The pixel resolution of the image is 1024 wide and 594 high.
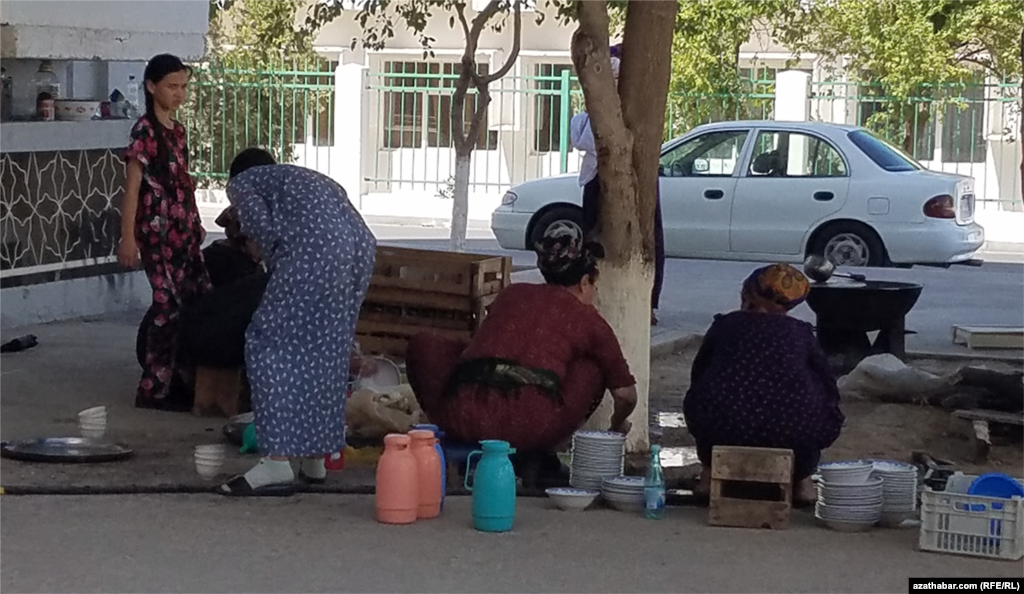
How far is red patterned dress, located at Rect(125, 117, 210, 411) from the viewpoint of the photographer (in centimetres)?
832

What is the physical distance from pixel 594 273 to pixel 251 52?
20.8 m

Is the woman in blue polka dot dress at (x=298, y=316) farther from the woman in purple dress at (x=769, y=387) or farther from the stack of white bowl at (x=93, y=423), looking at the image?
the woman in purple dress at (x=769, y=387)

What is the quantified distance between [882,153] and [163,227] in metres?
10.3

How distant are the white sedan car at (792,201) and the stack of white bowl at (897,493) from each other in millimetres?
10189

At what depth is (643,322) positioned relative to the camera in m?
7.50

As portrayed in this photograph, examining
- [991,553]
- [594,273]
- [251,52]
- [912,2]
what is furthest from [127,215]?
[251,52]

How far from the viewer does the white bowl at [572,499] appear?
6473 mm

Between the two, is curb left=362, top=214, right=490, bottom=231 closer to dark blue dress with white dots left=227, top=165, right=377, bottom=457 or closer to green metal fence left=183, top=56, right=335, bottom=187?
green metal fence left=183, top=56, right=335, bottom=187

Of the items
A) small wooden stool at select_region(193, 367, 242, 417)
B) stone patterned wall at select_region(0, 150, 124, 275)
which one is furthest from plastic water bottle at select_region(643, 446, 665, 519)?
stone patterned wall at select_region(0, 150, 124, 275)

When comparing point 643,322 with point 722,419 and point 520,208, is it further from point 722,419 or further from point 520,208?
point 520,208

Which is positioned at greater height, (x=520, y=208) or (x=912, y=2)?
(x=912, y=2)

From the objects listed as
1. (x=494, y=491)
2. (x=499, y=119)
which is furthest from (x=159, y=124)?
(x=499, y=119)

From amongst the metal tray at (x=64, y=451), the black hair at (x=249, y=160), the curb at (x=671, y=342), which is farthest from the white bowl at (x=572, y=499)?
the curb at (x=671, y=342)

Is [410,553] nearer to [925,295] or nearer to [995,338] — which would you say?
[995,338]
